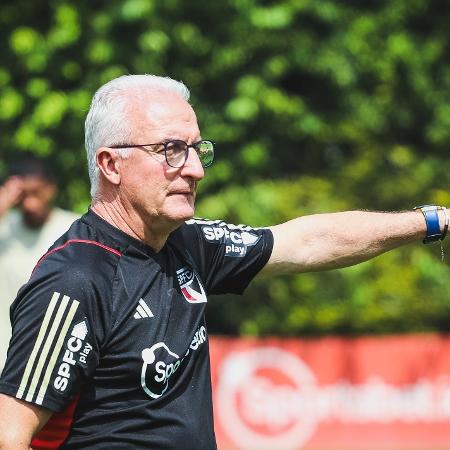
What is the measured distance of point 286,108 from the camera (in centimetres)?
1300

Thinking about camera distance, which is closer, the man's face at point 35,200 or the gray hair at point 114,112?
the gray hair at point 114,112

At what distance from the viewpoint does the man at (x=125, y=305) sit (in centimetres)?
289

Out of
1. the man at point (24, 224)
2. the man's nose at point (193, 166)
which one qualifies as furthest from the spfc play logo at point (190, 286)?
the man at point (24, 224)

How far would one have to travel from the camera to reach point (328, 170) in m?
14.8

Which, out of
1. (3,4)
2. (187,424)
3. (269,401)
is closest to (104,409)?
(187,424)

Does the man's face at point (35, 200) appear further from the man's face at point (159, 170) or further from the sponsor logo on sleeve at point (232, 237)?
the man's face at point (159, 170)

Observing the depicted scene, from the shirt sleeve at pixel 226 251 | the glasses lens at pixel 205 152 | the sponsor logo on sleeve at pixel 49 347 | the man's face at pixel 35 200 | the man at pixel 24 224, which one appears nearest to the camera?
the sponsor logo on sleeve at pixel 49 347

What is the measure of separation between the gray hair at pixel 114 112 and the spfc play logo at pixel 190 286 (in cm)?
42

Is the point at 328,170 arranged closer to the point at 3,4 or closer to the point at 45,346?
the point at 3,4

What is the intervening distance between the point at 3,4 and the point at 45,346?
10.8 meters

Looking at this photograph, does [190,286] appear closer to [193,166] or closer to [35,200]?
[193,166]

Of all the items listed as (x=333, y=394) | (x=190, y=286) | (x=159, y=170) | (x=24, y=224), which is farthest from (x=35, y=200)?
(x=333, y=394)

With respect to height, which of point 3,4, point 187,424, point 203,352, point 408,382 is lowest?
point 187,424

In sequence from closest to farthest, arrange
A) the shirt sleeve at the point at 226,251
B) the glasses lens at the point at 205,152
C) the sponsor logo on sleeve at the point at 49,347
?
1. the sponsor logo on sleeve at the point at 49,347
2. the glasses lens at the point at 205,152
3. the shirt sleeve at the point at 226,251
